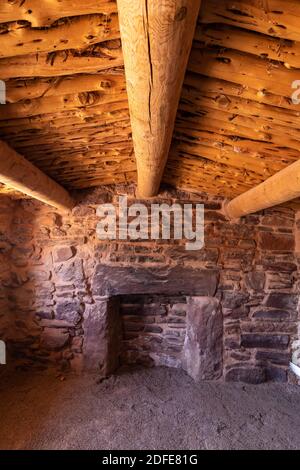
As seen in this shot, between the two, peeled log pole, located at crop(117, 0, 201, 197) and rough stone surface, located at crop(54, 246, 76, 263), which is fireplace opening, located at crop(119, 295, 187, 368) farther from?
peeled log pole, located at crop(117, 0, 201, 197)

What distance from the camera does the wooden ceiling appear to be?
749mm

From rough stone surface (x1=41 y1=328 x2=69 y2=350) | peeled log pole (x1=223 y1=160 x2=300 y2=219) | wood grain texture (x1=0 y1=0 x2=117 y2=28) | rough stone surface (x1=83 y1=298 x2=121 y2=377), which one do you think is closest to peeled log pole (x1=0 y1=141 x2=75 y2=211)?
wood grain texture (x1=0 y1=0 x2=117 y2=28)

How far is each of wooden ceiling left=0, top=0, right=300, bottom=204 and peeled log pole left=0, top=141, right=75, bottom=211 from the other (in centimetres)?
9

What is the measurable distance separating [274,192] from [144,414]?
193 cm

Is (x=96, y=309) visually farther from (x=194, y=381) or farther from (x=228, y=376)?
(x=228, y=376)

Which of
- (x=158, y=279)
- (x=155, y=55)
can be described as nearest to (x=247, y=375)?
(x=158, y=279)

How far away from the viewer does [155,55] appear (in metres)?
0.64

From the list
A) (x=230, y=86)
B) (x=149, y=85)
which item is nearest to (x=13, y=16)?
(x=149, y=85)

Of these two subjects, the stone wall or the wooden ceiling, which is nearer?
the wooden ceiling

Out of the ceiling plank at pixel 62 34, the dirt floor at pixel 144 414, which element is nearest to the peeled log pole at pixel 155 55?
the ceiling plank at pixel 62 34

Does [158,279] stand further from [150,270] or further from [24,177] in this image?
[24,177]

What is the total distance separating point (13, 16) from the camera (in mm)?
738

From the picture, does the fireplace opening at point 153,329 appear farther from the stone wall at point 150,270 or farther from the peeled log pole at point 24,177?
the peeled log pole at point 24,177

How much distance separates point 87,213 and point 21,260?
0.81 metres
